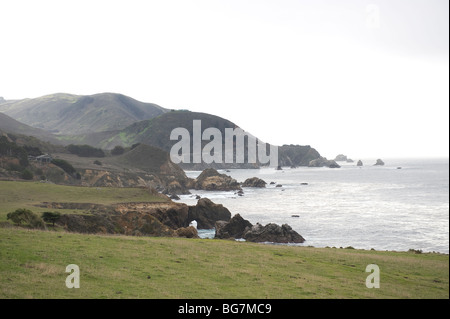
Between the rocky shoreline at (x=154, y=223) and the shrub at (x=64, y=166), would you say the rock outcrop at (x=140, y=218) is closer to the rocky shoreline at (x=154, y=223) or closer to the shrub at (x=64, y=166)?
the rocky shoreline at (x=154, y=223)

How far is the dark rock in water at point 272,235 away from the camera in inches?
2265

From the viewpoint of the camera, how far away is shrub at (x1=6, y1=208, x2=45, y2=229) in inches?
1425

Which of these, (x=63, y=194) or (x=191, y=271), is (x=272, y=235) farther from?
(x=191, y=271)

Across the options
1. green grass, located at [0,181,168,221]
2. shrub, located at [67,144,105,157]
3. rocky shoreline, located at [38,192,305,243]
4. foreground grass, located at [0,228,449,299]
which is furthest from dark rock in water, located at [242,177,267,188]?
foreground grass, located at [0,228,449,299]

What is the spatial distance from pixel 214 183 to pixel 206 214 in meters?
81.6

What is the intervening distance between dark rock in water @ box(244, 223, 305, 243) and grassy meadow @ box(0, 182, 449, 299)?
25288 millimetres

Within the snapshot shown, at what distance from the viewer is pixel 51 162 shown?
11525 cm

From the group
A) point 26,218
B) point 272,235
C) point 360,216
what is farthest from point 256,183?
point 26,218

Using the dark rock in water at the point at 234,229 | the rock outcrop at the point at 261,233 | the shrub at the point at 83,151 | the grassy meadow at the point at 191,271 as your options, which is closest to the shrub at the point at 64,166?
the shrub at the point at 83,151

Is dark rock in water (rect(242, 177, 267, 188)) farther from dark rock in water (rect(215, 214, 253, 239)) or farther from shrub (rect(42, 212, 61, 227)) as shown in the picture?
shrub (rect(42, 212, 61, 227))

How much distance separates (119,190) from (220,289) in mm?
59503

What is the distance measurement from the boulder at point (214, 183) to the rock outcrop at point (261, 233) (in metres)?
91.8
